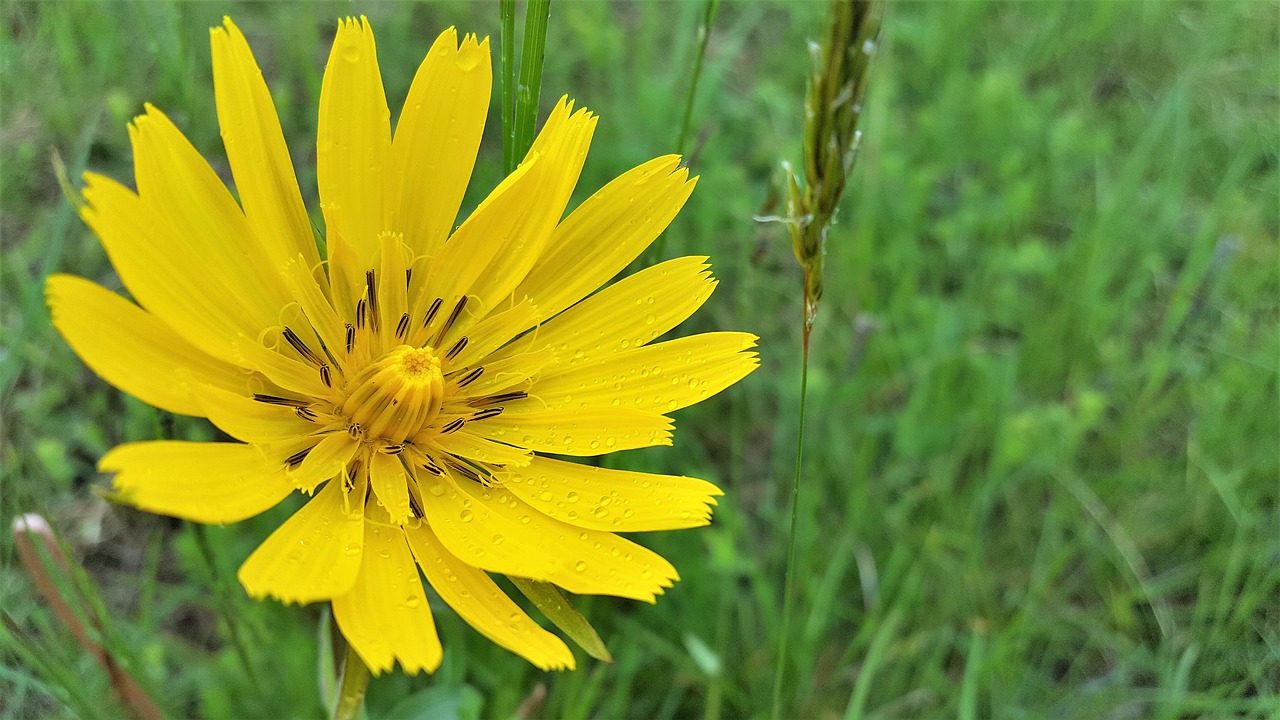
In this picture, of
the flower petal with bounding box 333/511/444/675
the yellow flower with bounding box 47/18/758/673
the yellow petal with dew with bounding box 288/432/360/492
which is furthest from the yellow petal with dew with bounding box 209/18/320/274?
the flower petal with bounding box 333/511/444/675

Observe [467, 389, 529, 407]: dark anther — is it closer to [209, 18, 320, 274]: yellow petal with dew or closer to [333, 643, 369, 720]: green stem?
[209, 18, 320, 274]: yellow petal with dew

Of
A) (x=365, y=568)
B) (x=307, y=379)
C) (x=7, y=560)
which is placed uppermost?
(x=307, y=379)

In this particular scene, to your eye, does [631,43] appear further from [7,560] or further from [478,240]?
[7,560]

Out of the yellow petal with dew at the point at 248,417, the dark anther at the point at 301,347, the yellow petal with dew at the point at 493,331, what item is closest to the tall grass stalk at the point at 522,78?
the yellow petal with dew at the point at 493,331

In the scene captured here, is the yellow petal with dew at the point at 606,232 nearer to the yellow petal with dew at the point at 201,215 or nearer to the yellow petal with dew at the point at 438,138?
the yellow petal with dew at the point at 438,138

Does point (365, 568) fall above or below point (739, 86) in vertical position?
below

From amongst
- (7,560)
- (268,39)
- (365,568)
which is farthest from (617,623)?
(268,39)
